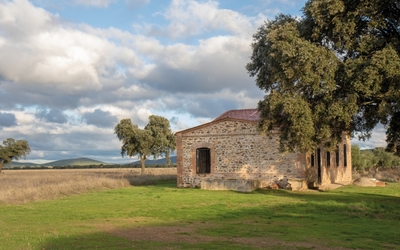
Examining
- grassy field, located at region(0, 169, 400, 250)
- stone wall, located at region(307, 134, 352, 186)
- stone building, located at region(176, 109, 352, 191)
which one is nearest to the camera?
grassy field, located at region(0, 169, 400, 250)

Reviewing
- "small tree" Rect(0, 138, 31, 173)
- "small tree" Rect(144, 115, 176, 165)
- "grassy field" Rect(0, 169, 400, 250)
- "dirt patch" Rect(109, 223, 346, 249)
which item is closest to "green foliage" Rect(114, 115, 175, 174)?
"small tree" Rect(144, 115, 176, 165)

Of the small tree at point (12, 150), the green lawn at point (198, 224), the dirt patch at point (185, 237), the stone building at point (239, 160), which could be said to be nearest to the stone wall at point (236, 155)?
the stone building at point (239, 160)

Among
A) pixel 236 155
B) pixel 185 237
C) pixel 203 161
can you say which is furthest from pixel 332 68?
pixel 203 161

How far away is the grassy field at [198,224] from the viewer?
34.9 ft

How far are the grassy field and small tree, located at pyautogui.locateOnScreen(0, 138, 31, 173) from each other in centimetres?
3910

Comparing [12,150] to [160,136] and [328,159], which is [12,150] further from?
[328,159]

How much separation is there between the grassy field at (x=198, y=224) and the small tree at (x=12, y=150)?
128 ft

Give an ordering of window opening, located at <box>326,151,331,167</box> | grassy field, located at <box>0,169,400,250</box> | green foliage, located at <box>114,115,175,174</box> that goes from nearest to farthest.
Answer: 1. grassy field, located at <box>0,169,400,250</box>
2. window opening, located at <box>326,151,331,167</box>
3. green foliage, located at <box>114,115,175,174</box>

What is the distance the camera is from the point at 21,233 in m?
12.3

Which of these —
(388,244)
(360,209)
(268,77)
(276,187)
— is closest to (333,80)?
(268,77)

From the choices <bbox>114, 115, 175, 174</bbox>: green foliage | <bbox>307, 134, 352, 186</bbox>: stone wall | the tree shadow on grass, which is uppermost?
<bbox>114, 115, 175, 174</bbox>: green foliage

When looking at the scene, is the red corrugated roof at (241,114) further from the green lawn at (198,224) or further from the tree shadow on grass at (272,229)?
the tree shadow on grass at (272,229)

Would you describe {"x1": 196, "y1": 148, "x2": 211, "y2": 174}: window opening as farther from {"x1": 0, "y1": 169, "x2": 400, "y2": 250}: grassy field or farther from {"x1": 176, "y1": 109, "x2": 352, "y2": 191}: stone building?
{"x1": 0, "y1": 169, "x2": 400, "y2": 250}: grassy field

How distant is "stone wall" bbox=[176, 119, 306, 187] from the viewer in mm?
27203
